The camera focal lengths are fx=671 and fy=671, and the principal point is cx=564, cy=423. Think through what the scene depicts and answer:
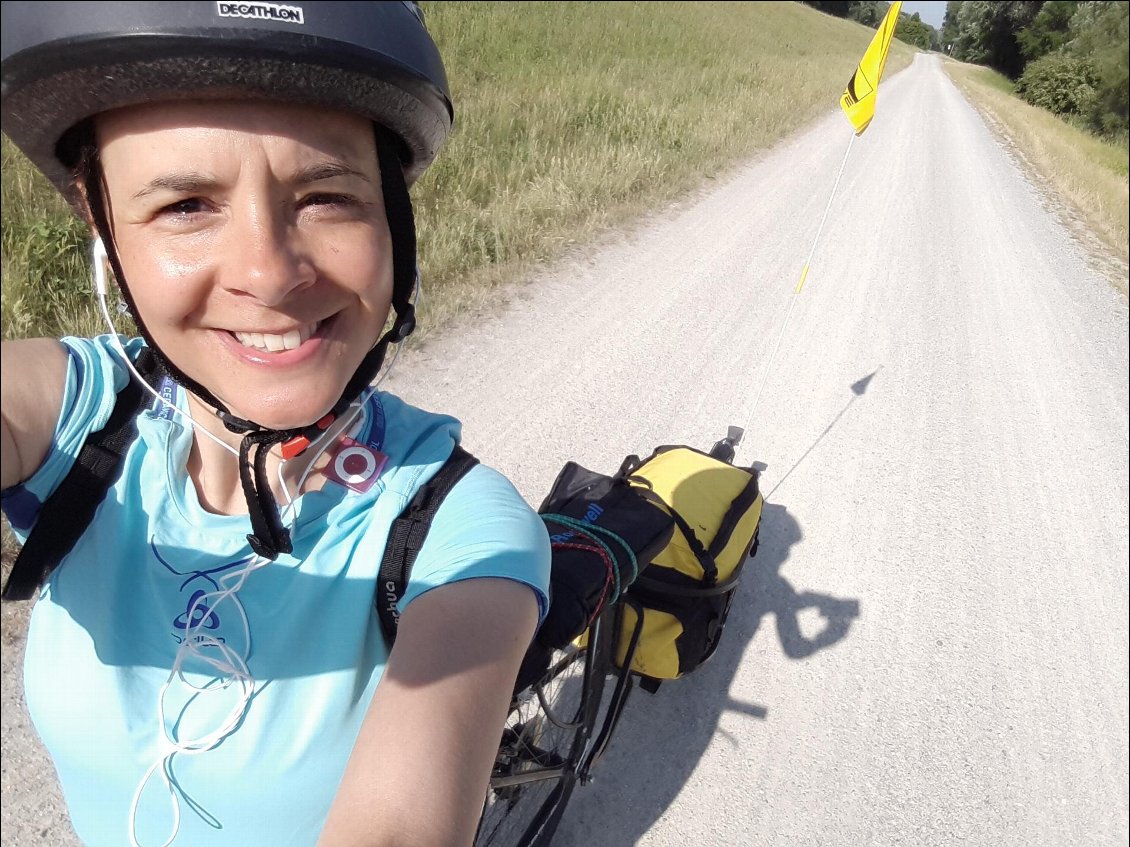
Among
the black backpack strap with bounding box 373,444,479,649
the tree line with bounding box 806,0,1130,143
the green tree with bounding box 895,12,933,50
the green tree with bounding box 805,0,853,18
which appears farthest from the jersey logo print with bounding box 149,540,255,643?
the green tree with bounding box 805,0,853,18

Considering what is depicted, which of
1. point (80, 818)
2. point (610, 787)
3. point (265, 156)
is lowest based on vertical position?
point (610, 787)

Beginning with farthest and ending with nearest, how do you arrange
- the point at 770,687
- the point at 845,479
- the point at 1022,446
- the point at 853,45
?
the point at 853,45
the point at 1022,446
the point at 845,479
the point at 770,687

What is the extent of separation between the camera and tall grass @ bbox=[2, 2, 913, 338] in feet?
10.4

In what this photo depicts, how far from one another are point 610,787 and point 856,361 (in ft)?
10.8

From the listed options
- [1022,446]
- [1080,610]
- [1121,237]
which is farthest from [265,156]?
[1121,237]

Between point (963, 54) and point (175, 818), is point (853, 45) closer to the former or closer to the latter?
point (963, 54)

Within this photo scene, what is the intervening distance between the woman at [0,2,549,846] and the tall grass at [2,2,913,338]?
88.7 inches

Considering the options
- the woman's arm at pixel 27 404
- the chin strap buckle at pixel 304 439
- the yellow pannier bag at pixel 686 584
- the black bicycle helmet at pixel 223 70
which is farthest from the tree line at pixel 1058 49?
the woman's arm at pixel 27 404

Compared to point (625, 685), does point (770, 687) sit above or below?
below

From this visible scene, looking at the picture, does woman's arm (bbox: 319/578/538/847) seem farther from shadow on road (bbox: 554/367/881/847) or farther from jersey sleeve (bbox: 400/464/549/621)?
shadow on road (bbox: 554/367/881/847)

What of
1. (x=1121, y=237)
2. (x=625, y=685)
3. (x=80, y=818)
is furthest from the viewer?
(x=1121, y=237)

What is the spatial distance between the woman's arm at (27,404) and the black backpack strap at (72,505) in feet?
0.17

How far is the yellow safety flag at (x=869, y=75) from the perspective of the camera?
10.1 feet

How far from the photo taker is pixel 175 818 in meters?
0.99
